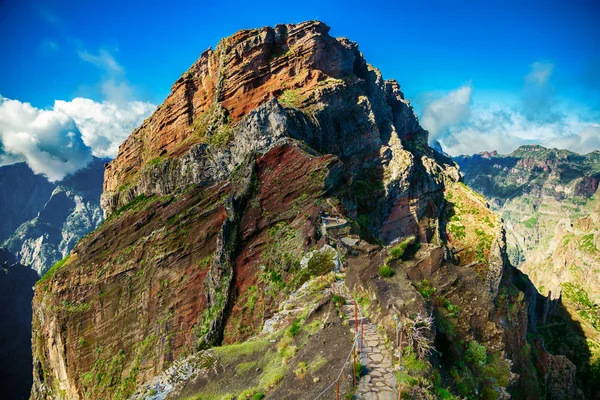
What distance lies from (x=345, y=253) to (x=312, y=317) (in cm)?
710

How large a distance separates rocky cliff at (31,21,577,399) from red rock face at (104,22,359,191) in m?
0.29

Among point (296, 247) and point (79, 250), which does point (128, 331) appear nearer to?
point (79, 250)

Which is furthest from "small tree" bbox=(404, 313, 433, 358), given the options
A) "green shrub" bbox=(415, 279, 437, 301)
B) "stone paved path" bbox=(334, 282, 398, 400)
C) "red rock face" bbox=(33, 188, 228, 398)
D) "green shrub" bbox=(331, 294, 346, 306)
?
"red rock face" bbox=(33, 188, 228, 398)

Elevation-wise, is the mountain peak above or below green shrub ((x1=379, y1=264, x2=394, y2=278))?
above

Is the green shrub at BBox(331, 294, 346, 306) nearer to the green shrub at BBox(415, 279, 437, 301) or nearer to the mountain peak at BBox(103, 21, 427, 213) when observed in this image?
the green shrub at BBox(415, 279, 437, 301)

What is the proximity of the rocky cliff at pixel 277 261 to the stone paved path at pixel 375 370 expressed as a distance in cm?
7

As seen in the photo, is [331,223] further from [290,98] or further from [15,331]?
[15,331]

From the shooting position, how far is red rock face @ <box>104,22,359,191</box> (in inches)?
1909

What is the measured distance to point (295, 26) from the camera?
5509 centimetres

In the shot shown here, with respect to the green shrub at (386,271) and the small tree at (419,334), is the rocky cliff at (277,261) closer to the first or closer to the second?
the small tree at (419,334)

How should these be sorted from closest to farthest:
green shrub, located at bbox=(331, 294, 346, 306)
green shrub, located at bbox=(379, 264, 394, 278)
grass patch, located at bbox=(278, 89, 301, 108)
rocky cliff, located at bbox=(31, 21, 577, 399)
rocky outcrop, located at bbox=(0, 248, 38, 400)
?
rocky cliff, located at bbox=(31, 21, 577, 399), green shrub, located at bbox=(379, 264, 394, 278), green shrub, located at bbox=(331, 294, 346, 306), grass patch, located at bbox=(278, 89, 301, 108), rocky outcrop, located at bbox=(0, 248, 38, 400)

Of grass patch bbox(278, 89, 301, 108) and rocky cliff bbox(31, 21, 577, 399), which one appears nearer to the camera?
rocky cliff bbox(31, 21, 577, 399)

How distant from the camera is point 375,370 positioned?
9.15 metres

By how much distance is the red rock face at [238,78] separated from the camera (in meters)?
48.5
